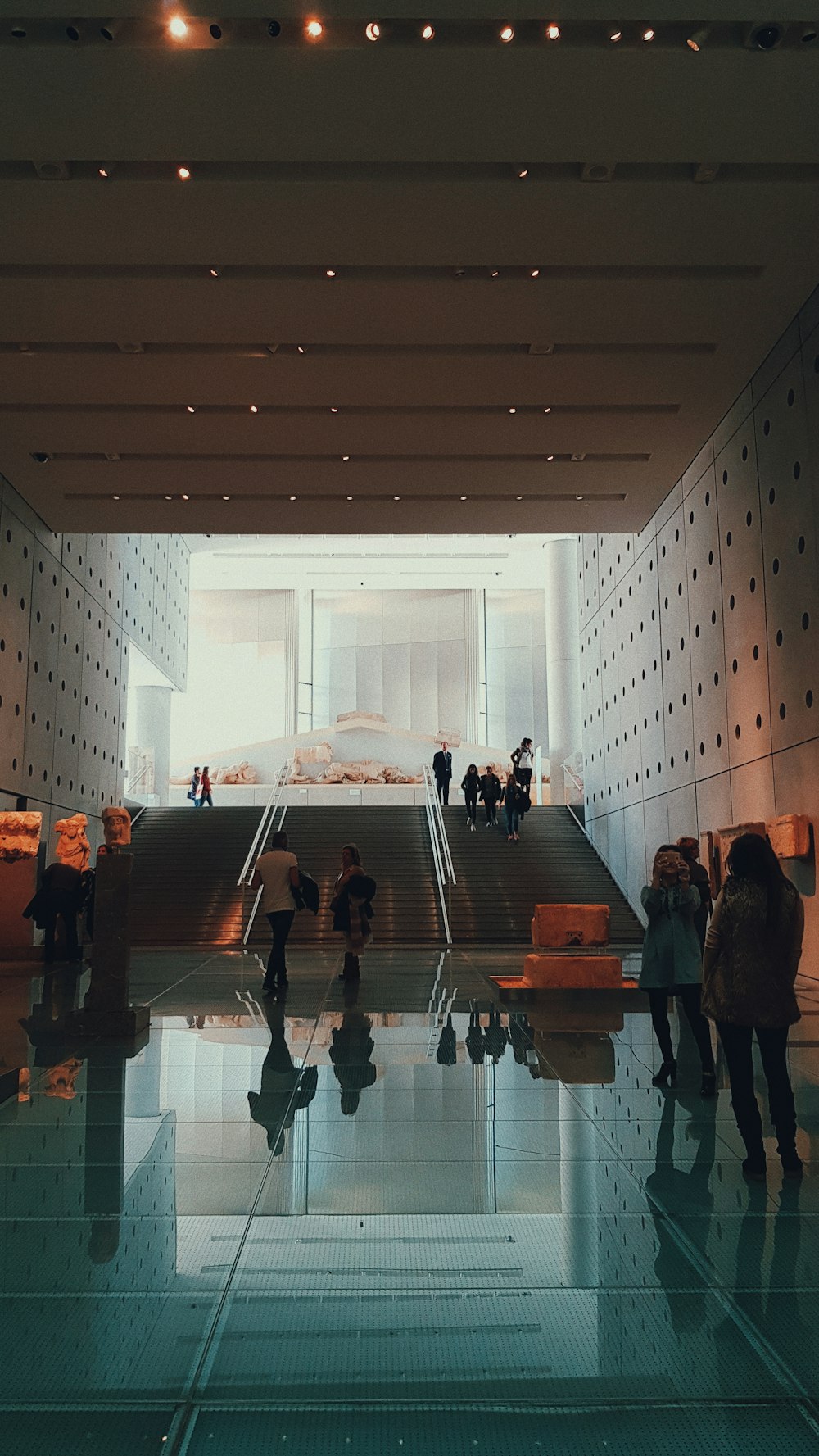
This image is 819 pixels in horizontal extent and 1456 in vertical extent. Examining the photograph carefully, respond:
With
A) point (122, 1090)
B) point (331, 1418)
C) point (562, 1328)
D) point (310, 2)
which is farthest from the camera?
point (310, 2)

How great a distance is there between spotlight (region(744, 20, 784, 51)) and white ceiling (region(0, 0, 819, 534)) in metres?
0.08

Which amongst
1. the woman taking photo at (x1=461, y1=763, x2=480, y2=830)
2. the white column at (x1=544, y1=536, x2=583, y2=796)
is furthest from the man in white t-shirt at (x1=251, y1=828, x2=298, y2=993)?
the white column at (x1=544, y1=536, x2=583, y2=796)

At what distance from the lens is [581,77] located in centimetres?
826

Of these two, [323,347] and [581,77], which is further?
[323,347]

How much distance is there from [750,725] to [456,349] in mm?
5793

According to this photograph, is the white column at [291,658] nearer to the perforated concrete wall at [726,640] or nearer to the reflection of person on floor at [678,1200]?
the perforated concrete wall at [726,640]

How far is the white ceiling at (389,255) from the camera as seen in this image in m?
8.28

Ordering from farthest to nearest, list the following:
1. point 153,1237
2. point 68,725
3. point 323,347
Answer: point 68,725 → point 323,347 → point 153,1237

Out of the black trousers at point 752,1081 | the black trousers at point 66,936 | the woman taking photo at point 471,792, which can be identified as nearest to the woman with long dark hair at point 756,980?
the black trousers at point 752,1081

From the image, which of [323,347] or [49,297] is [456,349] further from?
[49,297]

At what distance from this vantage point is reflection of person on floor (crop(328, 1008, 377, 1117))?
6086 mm

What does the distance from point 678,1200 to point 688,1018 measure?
2.47 meters

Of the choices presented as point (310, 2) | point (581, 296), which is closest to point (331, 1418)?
point (310, 2)

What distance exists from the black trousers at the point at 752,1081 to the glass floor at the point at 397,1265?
0.59 ft
